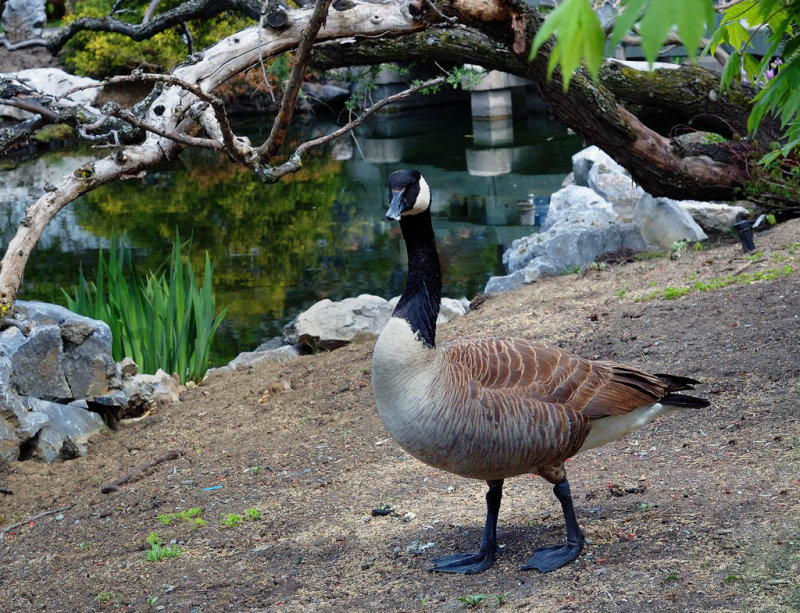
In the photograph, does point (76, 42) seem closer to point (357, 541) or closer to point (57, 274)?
point (57, 274)

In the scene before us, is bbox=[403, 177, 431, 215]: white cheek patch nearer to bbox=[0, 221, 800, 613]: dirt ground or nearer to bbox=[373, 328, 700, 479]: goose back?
bbox=[373, 328, 700, 479]: goose back

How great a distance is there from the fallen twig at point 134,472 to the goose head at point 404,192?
305cm

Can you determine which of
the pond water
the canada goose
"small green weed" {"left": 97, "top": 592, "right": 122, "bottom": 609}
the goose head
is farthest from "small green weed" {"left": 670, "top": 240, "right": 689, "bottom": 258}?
"small green weed" {"left": 97, "top": 592, "right": 122, "bottom": 609}

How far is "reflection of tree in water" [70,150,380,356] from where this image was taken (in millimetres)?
12852

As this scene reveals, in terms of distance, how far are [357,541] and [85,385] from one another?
3481 millimetres

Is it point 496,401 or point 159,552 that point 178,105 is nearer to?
point 159,552

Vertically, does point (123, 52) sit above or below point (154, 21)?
below

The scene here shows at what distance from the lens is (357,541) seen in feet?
14.8

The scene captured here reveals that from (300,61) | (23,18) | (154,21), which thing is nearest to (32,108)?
(300,61)

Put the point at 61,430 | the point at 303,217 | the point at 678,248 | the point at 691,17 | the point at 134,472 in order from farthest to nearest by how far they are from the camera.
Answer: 1. the point at 303,217
2. the point at 678,248
3. the point at 61,430
4. the point at 134,472
5. the point at 691,17

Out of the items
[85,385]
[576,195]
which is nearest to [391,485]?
[85,385]

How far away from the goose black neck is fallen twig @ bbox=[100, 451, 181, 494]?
2.79 metres

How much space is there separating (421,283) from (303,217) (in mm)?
13498

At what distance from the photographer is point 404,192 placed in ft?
12.8
